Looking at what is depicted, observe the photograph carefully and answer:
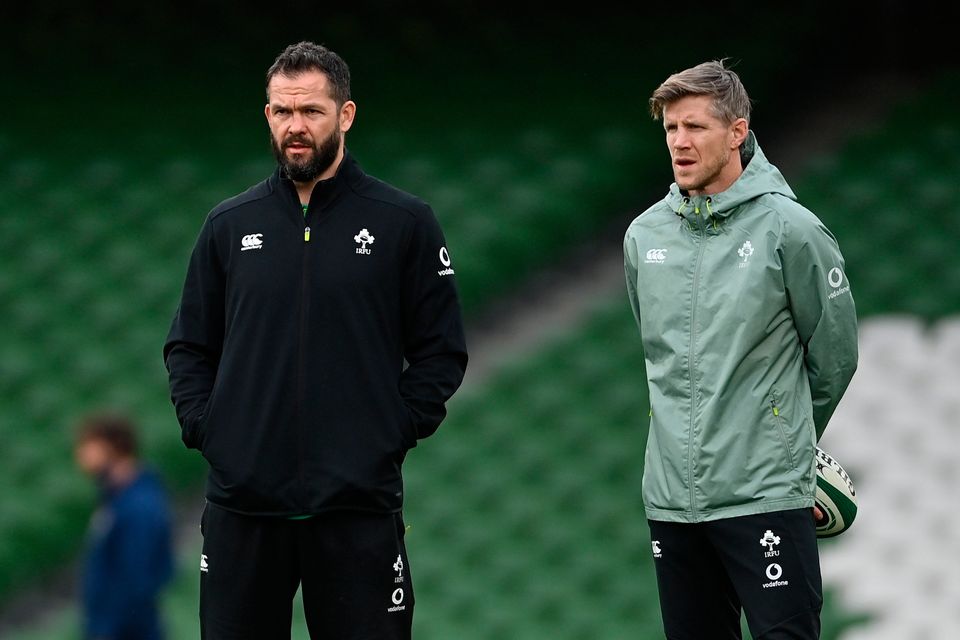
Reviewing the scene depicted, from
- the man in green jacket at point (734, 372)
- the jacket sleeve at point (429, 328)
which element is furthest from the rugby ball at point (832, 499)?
the jacket sleeve at point (429, 328)

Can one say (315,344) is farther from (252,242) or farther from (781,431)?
(781,431)

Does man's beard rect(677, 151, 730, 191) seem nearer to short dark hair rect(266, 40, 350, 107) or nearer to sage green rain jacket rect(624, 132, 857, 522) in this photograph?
sage green rain jacket rect(624, 132, 857, 522)

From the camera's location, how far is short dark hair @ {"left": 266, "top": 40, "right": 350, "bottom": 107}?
2.94 m

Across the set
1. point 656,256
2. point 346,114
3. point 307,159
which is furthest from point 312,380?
point 656,256

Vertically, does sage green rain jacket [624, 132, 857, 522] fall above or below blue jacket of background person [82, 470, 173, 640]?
above

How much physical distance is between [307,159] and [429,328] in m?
0.43

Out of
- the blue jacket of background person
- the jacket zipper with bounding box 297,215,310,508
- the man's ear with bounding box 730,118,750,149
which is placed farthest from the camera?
the blue jacket of background person

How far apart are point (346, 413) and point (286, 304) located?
0.81 feet

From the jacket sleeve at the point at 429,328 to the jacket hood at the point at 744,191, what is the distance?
0.51 metres

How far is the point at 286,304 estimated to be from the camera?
9.52 ft

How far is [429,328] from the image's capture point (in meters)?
3.01

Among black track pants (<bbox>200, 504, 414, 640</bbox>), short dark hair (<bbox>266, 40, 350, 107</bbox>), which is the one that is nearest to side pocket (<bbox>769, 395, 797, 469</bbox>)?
black track pants (<bbox>200, 504, 414, 640</bbox>)

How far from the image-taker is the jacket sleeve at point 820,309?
2906mm

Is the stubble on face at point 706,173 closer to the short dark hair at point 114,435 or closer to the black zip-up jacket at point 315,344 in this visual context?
the black zip-up jacket at point 315,344
